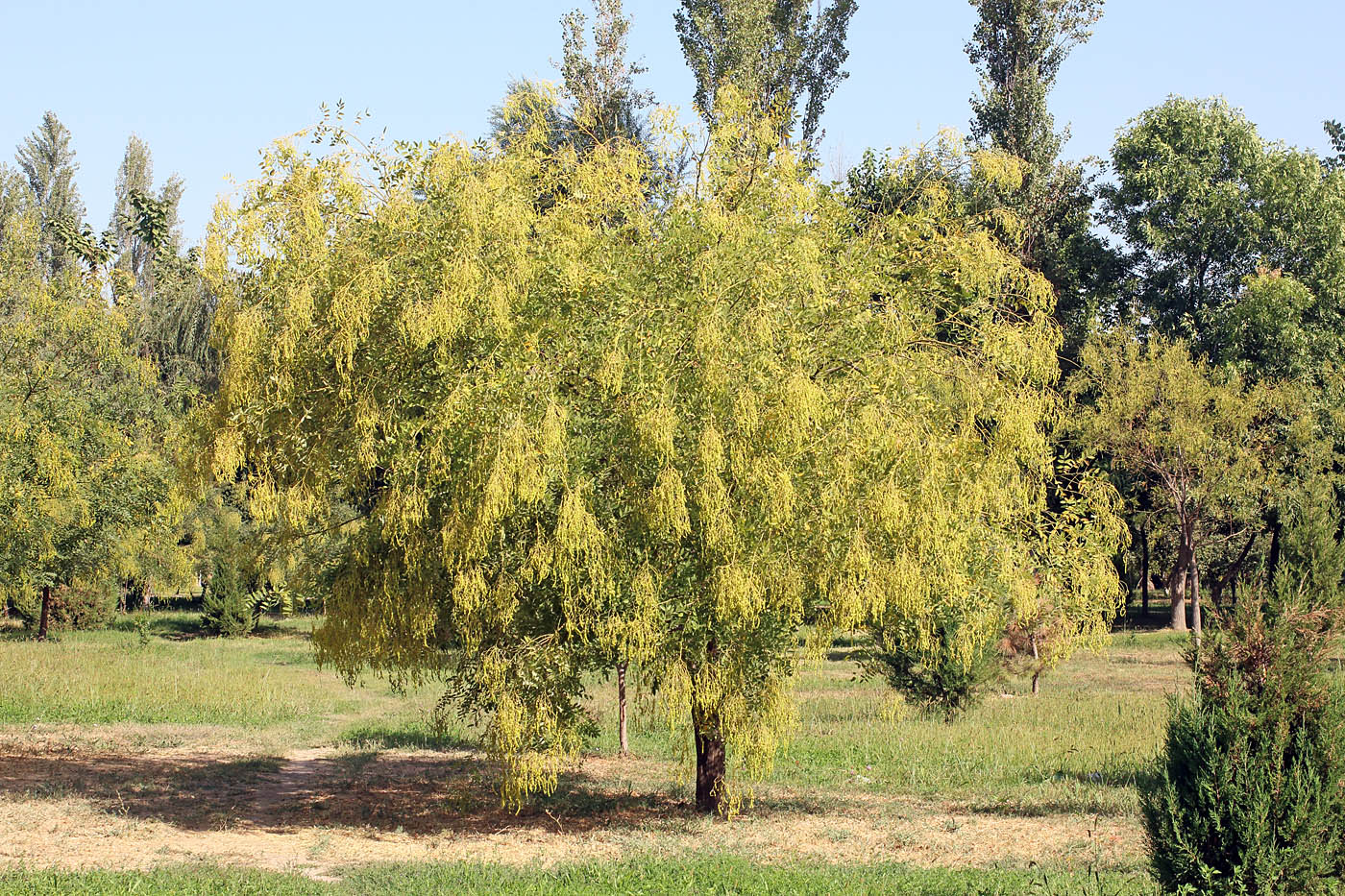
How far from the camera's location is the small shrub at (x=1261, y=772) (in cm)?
734

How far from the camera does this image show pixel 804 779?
15.2m

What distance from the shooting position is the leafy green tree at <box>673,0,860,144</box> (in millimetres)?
33219

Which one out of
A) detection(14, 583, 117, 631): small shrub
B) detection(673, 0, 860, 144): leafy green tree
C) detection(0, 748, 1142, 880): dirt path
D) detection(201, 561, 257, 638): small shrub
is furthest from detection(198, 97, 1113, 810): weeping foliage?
detection(14, 583, 117, 631): small shrub

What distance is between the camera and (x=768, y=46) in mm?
34531

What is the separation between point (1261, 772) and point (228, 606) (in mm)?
35697

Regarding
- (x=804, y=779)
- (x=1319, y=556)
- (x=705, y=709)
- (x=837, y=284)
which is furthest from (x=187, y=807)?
(x=1319, y=556)

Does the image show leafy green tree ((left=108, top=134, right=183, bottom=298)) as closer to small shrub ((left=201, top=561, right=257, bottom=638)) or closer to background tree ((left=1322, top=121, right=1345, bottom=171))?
small shrub ((left=201, top=561, right=257, bottom=638))

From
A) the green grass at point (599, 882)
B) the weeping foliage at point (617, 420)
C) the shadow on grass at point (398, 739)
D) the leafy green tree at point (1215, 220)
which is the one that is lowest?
the shadow on grass at point (398, 739)

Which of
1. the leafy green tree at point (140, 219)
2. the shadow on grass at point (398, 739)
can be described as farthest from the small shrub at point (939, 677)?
the leafy green tree at point (140, 219)

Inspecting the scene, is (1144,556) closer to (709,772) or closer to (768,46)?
(768,46)

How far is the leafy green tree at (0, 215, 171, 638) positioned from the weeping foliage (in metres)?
6.66

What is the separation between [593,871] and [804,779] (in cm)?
609

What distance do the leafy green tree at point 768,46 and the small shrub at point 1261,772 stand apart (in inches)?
1028

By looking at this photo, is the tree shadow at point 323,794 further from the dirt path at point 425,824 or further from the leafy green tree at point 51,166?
the leafy green tree at point 51,166
